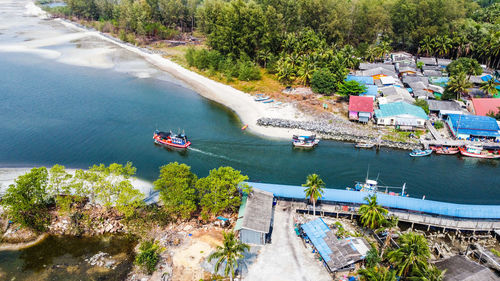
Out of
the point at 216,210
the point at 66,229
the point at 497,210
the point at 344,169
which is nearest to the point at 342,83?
the point at 344,169

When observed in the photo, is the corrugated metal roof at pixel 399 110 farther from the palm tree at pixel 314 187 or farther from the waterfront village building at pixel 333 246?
the waterfront village building at pixel 333 246

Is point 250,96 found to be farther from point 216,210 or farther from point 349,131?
point 216,210

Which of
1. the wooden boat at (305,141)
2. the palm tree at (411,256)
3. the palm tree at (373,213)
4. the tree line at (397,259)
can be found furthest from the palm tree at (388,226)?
the wooden boat at (305,141)

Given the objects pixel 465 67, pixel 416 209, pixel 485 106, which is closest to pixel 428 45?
pixel 465 67

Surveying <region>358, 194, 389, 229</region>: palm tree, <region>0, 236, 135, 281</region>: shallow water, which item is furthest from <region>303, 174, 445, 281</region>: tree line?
<region>0, 236, 135, 281</region>: shallow water

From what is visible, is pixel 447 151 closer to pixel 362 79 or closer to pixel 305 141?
pixel 305 141

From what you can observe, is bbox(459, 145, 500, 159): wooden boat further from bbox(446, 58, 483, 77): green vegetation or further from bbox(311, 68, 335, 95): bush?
bbox(311, 68, 335, 95): bush

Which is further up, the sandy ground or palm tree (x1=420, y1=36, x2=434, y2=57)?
palm tree (x1=420, y1=36, x2=434, y2=57)
